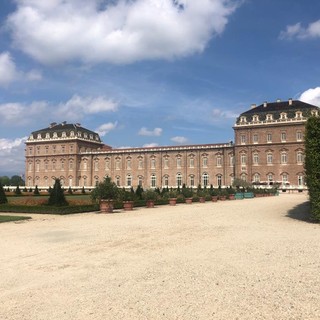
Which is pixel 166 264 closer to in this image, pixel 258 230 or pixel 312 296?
pixel 312 296

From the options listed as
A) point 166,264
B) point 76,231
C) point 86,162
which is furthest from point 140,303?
point 86,162

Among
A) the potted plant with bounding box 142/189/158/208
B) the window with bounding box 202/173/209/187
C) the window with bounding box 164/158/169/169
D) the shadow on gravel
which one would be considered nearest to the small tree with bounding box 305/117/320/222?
the shadow on gravel

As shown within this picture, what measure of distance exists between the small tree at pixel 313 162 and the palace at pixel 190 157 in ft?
141

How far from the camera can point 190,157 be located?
67.6 meters

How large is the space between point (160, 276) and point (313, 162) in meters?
9.87

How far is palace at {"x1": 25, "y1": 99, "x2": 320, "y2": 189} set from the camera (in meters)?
59.4

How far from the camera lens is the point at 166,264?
6625 millimetres

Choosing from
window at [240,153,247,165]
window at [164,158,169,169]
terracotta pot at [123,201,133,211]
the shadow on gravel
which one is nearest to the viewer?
the shadow on gravel

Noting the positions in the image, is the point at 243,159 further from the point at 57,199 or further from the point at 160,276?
the point at 160,276

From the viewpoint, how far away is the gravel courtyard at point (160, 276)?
4.39 m

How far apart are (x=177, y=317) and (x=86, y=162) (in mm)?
73901

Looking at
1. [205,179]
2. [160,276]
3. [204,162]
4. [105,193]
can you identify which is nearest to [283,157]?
[204,162]

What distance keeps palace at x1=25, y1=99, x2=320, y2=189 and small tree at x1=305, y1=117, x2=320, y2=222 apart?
141 feet

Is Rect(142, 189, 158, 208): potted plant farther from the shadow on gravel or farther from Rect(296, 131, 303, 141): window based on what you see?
Rect(296, 131, 303, 141): window
